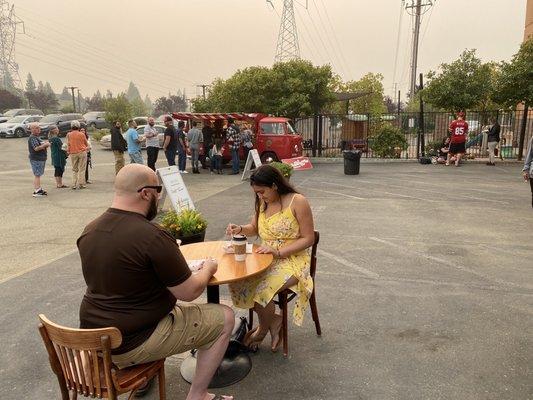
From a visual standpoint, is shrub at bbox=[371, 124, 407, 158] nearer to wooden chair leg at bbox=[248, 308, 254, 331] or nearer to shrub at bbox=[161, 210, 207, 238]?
shrub at bbox=[161, 210, 207, 238]

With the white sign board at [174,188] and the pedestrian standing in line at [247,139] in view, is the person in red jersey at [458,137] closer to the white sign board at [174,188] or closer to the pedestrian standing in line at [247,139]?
the pedestrian standing in line at [247,139]

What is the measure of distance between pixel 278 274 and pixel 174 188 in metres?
3.80

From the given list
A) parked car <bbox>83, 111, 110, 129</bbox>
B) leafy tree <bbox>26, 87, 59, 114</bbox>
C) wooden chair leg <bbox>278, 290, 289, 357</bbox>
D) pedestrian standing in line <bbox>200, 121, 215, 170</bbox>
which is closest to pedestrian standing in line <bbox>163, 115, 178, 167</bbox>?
pedestrian standing in line <bbox>200, 121, 215, 170</bbox>

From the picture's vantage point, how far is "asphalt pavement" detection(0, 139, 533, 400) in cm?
310

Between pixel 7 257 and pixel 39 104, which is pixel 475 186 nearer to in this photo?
pixel 7 257

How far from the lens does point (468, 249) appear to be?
238 inches

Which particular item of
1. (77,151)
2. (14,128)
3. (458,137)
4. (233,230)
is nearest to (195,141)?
(77,151)

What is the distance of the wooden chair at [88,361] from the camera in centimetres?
205

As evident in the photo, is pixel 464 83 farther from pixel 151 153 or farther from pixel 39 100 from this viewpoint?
pixel 39 100

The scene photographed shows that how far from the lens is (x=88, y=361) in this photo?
84.5 inches

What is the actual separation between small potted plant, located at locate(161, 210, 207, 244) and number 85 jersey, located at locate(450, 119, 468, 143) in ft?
43.0

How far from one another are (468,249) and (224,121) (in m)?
12.3

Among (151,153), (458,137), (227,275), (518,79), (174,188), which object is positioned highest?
(518,79)

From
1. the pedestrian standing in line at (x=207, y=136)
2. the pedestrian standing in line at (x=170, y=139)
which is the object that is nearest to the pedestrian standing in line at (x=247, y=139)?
the pedestrian standing in line at (x=207, y=136)
